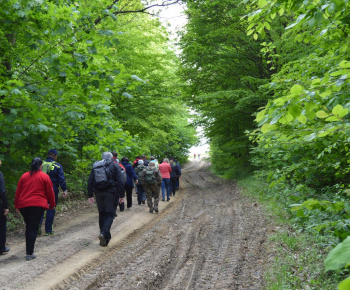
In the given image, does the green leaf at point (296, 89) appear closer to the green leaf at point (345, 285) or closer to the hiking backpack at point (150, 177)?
the green leaf at point (345, 285)

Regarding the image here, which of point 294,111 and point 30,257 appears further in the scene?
point 30,257

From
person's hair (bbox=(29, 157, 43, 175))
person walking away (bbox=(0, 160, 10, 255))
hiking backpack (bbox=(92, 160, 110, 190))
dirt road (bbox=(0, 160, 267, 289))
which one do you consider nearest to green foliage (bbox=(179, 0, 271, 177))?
dirt road (bbox=(0, 160, 267, 289))

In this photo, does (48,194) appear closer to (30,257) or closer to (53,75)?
(30,257)

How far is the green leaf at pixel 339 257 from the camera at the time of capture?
118 centimetres

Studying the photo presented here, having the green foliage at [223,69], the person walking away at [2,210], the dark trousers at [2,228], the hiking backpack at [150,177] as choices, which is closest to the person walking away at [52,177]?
the person walking away at [2,210]

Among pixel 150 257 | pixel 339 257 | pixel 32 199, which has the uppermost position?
pixel 32 199

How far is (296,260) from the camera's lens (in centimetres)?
568

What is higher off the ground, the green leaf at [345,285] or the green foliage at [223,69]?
the green foliage at [223,69]

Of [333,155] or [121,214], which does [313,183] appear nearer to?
[333,155]

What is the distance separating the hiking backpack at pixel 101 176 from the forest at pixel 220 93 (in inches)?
55.7

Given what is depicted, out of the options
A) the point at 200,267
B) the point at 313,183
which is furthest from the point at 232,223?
the point at 200,267

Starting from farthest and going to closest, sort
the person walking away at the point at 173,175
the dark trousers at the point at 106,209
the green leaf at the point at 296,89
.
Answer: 1. the person walking away at the point at 173,175
2. the dark trousers at the point at 106,209
3. the green leaf at the point at 296,89

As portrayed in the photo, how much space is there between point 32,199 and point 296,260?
5.44m

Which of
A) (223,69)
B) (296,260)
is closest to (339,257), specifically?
(296,260)
